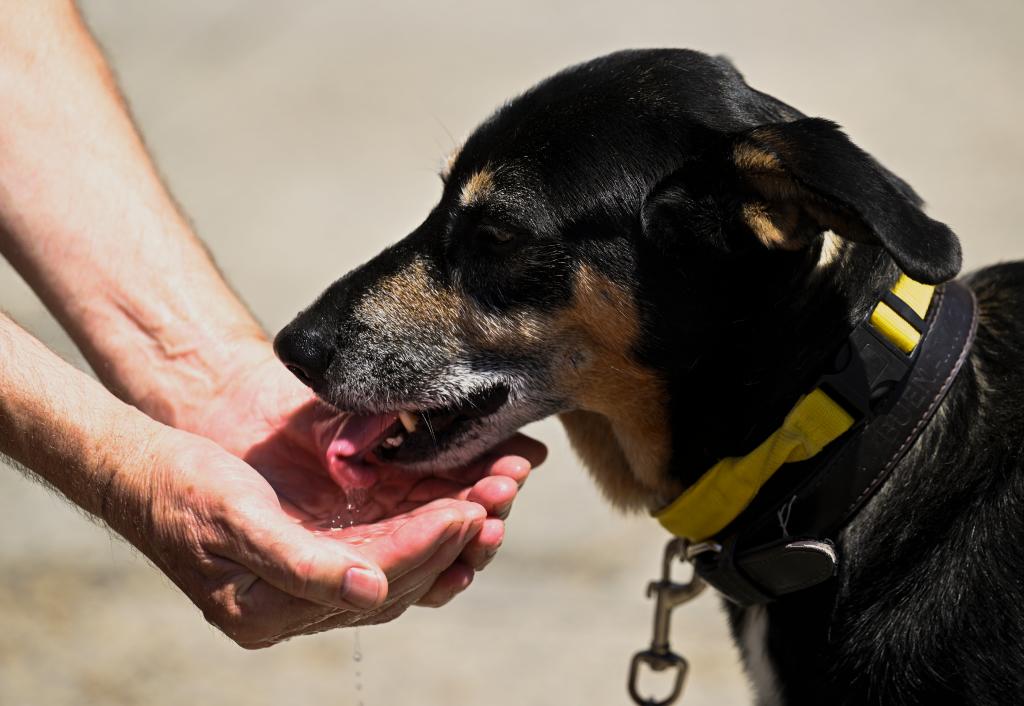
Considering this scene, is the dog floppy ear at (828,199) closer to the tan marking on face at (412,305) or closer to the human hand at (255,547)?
the tan marking on face at (412,305)

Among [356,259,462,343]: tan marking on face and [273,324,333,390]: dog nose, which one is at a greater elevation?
[356,259,462,343]: tan marking on face

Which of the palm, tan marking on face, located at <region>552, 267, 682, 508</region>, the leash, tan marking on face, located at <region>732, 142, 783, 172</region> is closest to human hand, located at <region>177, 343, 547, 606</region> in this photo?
the palm

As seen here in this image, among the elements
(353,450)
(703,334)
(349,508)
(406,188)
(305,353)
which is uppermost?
(703,334)

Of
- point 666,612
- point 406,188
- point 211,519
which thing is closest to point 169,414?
point 211,519

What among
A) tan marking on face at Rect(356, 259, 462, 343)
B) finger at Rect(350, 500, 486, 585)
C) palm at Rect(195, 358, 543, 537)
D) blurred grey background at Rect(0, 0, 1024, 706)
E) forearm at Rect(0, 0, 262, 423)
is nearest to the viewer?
finger at Rect(350, 500, 486, 585)

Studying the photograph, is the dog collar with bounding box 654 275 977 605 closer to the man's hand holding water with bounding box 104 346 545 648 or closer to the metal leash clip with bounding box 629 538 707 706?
the metal leash clip with bounding box 629 538 707 706

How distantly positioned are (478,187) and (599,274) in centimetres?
37

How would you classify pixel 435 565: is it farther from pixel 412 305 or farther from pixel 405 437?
pixel 412 305

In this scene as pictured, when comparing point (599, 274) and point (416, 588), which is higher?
point (599, 274)

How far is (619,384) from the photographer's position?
303cm

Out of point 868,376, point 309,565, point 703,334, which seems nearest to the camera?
point 309,565

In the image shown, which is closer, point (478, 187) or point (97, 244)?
point (478, 187)

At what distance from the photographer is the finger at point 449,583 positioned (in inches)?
113

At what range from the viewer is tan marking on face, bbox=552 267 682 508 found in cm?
295
